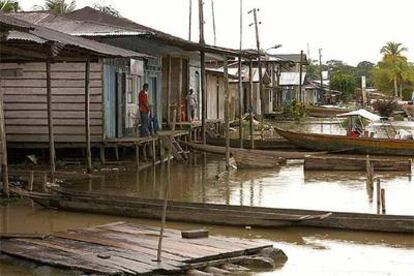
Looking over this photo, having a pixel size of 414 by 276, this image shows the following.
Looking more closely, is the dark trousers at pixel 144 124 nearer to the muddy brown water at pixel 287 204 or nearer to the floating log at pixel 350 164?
the muddy brown water at pixel 287 204

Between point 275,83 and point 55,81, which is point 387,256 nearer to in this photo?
point 55,81

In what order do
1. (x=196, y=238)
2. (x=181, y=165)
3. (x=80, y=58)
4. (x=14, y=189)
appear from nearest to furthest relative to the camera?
1. (x=196, y=238)
2. (x=14, y=189)
3. (x=80, y=58)
4. (x=181, y=165)

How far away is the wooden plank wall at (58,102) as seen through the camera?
61.5ft

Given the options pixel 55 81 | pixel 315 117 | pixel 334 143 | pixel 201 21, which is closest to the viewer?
pixel 55 81

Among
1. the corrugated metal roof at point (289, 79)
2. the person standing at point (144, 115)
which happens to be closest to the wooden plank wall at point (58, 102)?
the person standing at point (144, 115)

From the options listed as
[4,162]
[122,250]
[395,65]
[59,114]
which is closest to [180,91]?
[59,114]

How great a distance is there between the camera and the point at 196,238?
10.0 m

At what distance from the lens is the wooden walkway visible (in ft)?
27.6

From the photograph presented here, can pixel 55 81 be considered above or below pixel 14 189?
above

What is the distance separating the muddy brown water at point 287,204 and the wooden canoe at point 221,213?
127mm

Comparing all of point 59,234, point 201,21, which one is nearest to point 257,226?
point 59,234

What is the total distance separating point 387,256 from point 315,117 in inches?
1686

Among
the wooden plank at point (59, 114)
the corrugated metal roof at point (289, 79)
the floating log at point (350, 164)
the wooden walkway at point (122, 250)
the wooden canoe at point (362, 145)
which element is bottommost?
the wooden walkway at point (122, 250)

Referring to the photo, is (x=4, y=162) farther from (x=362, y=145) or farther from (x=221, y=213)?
(x=362, y=145)
